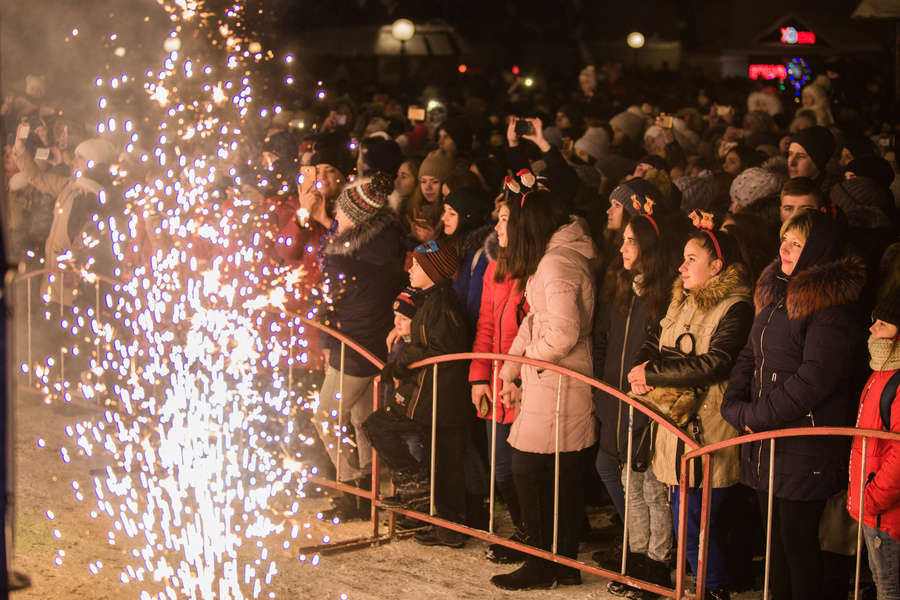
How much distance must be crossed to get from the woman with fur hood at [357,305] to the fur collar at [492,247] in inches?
27.7

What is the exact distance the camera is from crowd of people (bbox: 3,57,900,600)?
4457 millimetres

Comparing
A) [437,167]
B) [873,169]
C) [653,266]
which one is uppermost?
[437,167]

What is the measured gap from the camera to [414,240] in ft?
22.7

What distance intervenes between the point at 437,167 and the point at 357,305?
6.59 ft

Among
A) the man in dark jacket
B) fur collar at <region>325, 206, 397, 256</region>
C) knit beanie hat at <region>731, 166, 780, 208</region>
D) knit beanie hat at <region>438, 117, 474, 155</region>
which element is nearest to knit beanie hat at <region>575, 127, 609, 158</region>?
knit beanie hat at <region>438, 117, 474, 155</region>

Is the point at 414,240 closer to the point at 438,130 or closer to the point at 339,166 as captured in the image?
the point at 339,166

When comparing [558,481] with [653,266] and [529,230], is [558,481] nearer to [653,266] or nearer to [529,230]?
[653,266]

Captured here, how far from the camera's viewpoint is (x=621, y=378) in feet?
17.4

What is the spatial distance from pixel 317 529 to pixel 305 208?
7.82 feet

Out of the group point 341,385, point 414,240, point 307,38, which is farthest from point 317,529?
point 307,38

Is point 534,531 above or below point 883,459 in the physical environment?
below

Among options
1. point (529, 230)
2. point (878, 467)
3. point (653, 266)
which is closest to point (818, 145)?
point (653, 266)

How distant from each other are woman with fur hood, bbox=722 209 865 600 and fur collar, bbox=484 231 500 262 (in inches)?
67.1

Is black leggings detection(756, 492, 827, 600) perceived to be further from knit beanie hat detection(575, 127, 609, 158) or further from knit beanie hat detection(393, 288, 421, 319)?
knit beanie hat detection(575, 127, 609, 158)
